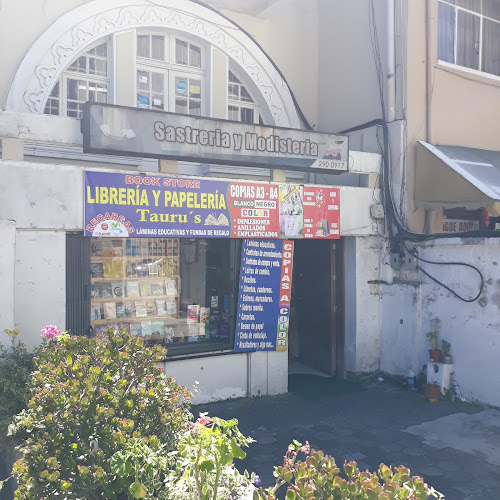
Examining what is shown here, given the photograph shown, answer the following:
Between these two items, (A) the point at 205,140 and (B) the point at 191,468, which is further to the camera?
(A) the point at 205,140

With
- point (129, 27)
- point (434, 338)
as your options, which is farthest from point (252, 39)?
point (434, 338)

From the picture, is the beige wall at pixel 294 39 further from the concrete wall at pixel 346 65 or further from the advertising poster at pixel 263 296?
the advertising poster at pixel 263 296

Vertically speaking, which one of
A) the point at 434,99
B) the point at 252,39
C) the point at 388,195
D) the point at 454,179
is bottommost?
the point at 388,195

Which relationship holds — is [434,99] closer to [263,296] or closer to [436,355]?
[436,355]

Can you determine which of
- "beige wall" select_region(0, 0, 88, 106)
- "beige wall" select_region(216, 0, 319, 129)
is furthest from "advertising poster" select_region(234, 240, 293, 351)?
"beige wall" select_region(0, 0, 88, 106)

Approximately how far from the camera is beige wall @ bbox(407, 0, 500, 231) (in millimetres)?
8938

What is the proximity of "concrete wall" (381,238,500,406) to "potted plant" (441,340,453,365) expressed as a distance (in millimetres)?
64

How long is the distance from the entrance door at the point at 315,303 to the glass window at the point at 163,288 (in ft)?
7.29

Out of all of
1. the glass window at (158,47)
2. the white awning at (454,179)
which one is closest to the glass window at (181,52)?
the glass window at (158,47)

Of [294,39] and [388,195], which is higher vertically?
[294,39]

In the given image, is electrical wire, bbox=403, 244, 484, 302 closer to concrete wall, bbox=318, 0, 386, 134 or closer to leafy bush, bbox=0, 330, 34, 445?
concrete wall, bbox=318, 0, 386, 134

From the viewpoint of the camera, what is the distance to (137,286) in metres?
7.45

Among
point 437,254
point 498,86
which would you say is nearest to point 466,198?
point 437,254

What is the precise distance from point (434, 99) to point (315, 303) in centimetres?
418
